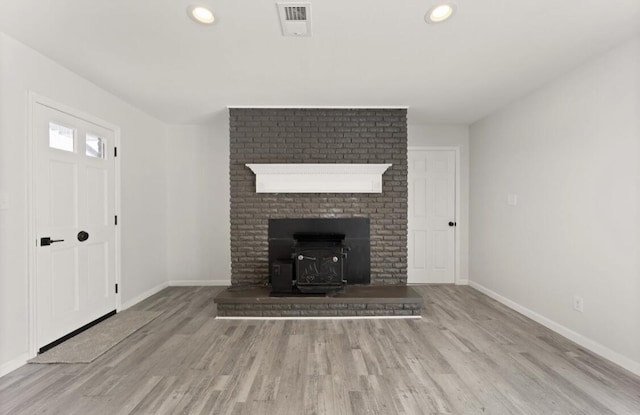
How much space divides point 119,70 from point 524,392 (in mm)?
4304

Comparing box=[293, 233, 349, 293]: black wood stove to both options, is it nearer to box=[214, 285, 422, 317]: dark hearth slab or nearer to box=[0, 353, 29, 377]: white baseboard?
box=[214, 285, 422, 317]: dark hearth slab

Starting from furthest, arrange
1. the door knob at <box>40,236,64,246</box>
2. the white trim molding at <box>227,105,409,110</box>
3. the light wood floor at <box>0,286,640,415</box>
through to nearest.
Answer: the white trim molding at <box>227,105,409,110</box> < the door knob at <box>40,236,64,246</box> < the light wood floor at <box>0,286,640,415</box>

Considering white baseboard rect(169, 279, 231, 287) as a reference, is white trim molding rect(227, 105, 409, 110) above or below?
above

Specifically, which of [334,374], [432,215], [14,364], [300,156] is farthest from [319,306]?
[14,364]

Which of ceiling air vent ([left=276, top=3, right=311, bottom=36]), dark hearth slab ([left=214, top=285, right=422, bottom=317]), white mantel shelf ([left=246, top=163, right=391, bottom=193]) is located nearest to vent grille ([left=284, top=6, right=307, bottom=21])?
ceiling air vent ([left=276, top=3, right=311, bottom=36])

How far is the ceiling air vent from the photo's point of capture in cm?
190

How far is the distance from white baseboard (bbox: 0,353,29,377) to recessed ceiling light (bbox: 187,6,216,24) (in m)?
2.93

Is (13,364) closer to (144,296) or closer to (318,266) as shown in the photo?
(144,296)

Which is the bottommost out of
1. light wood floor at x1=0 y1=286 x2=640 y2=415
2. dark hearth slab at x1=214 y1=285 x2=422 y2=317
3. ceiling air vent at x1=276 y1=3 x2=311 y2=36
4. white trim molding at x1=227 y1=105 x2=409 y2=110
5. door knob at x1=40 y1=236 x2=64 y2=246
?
light wood floor at x1=0 y1=286 x2=640 y2=415

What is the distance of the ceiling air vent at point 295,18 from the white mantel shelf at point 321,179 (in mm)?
1796

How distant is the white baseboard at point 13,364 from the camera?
221cm

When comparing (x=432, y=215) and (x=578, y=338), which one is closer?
(x=578, y=338)

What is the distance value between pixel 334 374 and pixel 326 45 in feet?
8.44

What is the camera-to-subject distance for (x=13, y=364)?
89.9 inches
